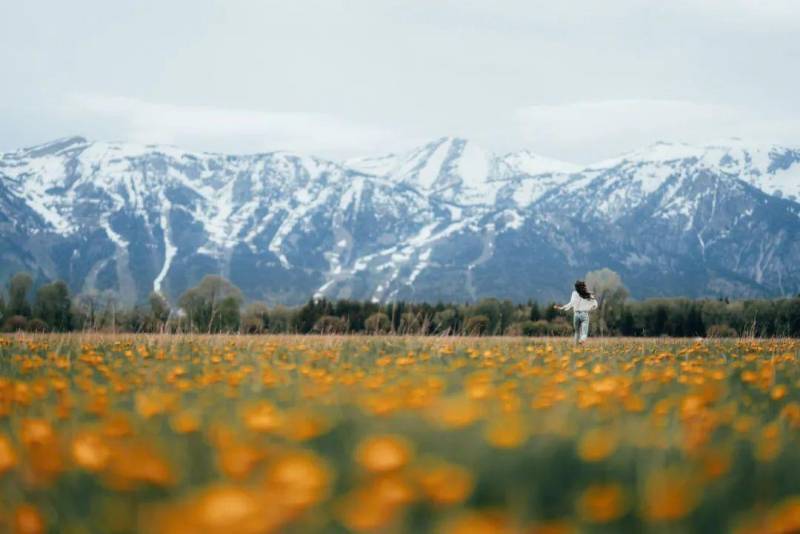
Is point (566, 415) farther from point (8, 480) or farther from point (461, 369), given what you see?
point (461, 369)


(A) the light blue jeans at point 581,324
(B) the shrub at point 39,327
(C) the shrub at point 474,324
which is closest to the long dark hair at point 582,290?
(A) the light blue jeans at point 581,324

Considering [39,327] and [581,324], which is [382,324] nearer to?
[581,324]

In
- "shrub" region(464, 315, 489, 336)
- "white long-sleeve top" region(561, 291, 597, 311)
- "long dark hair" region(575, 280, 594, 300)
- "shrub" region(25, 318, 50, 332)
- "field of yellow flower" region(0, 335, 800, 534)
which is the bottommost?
"shrub" region(25, 318, 50, 332)

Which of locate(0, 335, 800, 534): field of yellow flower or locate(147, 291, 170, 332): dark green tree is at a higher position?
locate(0, 335, 800, 534): field of yellow flower

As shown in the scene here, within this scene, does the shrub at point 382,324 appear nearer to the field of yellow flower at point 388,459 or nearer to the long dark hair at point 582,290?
the long dark hair at point 582,290

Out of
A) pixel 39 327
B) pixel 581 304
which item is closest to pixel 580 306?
pixel 581 304

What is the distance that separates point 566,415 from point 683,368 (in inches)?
221

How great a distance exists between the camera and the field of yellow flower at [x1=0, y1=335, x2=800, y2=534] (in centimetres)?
363

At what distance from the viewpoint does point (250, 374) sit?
31.6ft

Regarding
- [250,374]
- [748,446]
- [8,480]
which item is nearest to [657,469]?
[748,446]

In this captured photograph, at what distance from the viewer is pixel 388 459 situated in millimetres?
3943

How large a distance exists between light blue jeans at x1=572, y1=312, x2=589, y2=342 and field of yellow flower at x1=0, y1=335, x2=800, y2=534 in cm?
1737

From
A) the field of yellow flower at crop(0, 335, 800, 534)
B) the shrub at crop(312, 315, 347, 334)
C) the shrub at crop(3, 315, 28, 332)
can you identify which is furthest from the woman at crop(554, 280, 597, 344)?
the shrub at crop(3, 315, 28, 332)

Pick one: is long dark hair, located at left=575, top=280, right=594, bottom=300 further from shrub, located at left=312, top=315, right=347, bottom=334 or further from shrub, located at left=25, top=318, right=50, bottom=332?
shrub, located at left=25, top=318, right=50, bottom=332
